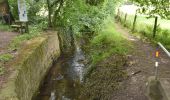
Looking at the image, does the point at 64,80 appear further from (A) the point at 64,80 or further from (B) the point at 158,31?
(B) the point at 158,31

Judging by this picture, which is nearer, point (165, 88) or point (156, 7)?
point (165, 88)

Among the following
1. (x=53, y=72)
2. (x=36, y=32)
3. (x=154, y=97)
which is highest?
(x=36, y=32)

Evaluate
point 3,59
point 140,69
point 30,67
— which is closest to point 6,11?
point 3,59

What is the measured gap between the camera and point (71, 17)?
1839 cm

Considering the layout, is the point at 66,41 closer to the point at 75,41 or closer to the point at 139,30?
the point at 75,41

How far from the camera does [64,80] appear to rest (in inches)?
548

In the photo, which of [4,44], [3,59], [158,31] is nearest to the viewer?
[3,59]

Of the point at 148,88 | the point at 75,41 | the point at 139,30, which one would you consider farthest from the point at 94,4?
the point at 148,88

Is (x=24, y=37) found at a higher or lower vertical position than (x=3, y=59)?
higher

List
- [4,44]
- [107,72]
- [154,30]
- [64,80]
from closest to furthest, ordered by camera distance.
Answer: [107,72] < [4,44] < [64,80] < [154,30]

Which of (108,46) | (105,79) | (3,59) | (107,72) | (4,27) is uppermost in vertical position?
(4,27)

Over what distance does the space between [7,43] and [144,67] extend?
663cm

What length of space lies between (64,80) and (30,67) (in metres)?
3.23

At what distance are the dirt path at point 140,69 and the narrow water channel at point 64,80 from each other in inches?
99.5
